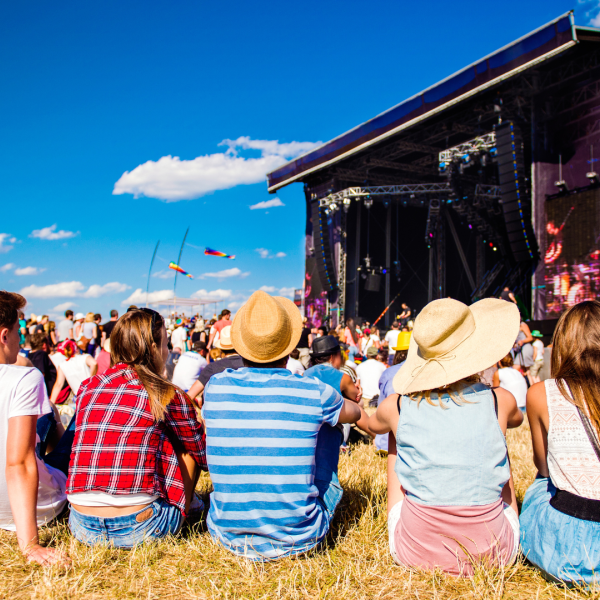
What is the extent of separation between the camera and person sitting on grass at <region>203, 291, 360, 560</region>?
1.92 meters

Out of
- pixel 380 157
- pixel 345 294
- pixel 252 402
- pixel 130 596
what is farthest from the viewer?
pixel 345 294

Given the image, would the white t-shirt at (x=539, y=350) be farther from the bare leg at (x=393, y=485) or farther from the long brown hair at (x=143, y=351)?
the long brown hair at (x=143, y=351)

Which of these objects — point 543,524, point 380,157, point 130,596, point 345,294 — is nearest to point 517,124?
point 380,157

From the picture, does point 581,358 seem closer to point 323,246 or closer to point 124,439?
point 124,439

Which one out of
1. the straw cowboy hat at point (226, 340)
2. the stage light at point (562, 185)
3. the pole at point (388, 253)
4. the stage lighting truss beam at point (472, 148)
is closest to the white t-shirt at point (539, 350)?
the stage light at point (562, 185)

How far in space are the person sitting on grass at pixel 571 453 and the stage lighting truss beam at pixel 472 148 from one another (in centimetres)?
1153

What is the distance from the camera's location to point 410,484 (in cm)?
192

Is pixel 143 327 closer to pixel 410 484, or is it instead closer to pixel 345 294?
pixel 410 484

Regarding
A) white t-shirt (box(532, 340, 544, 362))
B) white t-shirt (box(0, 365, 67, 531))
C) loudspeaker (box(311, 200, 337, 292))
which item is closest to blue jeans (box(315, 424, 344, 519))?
white t-shirt (box(0, 365, 67, 531))

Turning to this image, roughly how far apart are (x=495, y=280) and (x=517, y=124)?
6.03m

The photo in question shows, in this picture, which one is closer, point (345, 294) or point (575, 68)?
point (575, 68)

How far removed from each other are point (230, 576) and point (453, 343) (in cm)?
123

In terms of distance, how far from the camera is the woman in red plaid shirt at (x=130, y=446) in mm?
2045

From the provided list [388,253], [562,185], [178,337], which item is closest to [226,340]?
[178,337]
